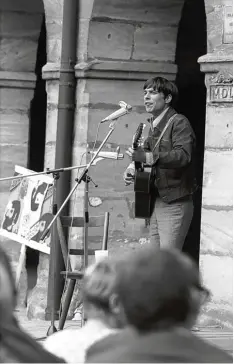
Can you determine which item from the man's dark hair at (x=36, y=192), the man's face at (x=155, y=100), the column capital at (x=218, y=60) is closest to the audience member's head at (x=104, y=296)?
the man's face at (x=155, y=100)

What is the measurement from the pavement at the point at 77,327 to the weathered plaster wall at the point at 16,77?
5.96 feet

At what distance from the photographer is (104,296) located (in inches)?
120

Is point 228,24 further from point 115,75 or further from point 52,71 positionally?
point 52,71

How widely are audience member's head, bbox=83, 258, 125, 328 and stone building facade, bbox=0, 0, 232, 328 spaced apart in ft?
17.4

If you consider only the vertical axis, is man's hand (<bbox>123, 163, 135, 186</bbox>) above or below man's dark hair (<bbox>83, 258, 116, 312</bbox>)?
above

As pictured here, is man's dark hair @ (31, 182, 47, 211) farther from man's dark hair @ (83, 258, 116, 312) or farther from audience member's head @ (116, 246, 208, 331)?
audience member's head @ (116, 246, 208, 331)

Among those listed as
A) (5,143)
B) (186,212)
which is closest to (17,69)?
(5,143)

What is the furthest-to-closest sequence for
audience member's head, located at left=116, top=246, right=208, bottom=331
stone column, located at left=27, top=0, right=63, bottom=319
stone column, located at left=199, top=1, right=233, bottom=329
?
1. stone column, located at left=27, top=0, right=63, bottom=319
2. stone column, located at left=199, top=1, right=233, bottom=329
3. audience member's head, located at left=116, top=246, right=208, bottom=331

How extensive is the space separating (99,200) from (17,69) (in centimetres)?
245

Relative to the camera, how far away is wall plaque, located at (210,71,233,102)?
8.51m

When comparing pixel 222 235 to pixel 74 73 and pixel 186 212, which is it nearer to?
pixel 186 212

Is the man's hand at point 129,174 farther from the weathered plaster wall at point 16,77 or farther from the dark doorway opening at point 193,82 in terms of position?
the dark doorway opening at point 193,82

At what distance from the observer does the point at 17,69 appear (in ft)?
39.0

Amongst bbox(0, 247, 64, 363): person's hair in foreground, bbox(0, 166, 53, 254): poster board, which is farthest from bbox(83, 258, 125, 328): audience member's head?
bbox(0, 166, 53, 254): poster board
